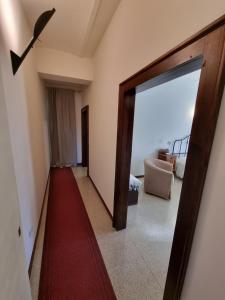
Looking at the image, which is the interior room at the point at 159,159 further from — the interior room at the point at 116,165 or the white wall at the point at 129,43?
the white wall at the point at 129,43

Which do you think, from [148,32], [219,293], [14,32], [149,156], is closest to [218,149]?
[219,293]

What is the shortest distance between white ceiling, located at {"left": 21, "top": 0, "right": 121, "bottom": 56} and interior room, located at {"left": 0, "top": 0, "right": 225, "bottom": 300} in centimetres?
2

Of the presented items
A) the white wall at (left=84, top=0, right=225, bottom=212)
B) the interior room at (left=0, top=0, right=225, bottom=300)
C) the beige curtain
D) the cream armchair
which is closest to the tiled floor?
the interior room at (left=0, top=0, right=225, bottom=300)

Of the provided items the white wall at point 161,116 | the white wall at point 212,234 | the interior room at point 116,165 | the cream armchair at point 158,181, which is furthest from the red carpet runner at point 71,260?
the white wall at point 161,116

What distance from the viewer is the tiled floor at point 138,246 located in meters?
1.44

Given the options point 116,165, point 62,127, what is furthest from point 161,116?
point 62,127

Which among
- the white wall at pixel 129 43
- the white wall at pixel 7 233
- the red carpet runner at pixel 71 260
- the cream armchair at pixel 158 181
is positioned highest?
the white wall at pixel 129 43

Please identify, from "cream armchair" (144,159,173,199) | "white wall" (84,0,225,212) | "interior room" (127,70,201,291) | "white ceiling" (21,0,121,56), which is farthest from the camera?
"cream armchair" (144,159,173,199)

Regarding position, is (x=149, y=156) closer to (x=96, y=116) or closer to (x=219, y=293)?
(x=96, y=116)

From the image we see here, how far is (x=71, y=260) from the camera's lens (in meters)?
1.68

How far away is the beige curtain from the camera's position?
462cm

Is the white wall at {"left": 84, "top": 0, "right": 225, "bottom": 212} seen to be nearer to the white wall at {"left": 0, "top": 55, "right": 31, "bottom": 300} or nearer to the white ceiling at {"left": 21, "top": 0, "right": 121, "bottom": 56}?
the white ceiling at {"left": 21, "top": 0, "right": 121, "bottom": 56}

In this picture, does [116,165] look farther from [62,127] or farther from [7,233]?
[62,127]

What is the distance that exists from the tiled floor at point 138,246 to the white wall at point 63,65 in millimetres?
2610
